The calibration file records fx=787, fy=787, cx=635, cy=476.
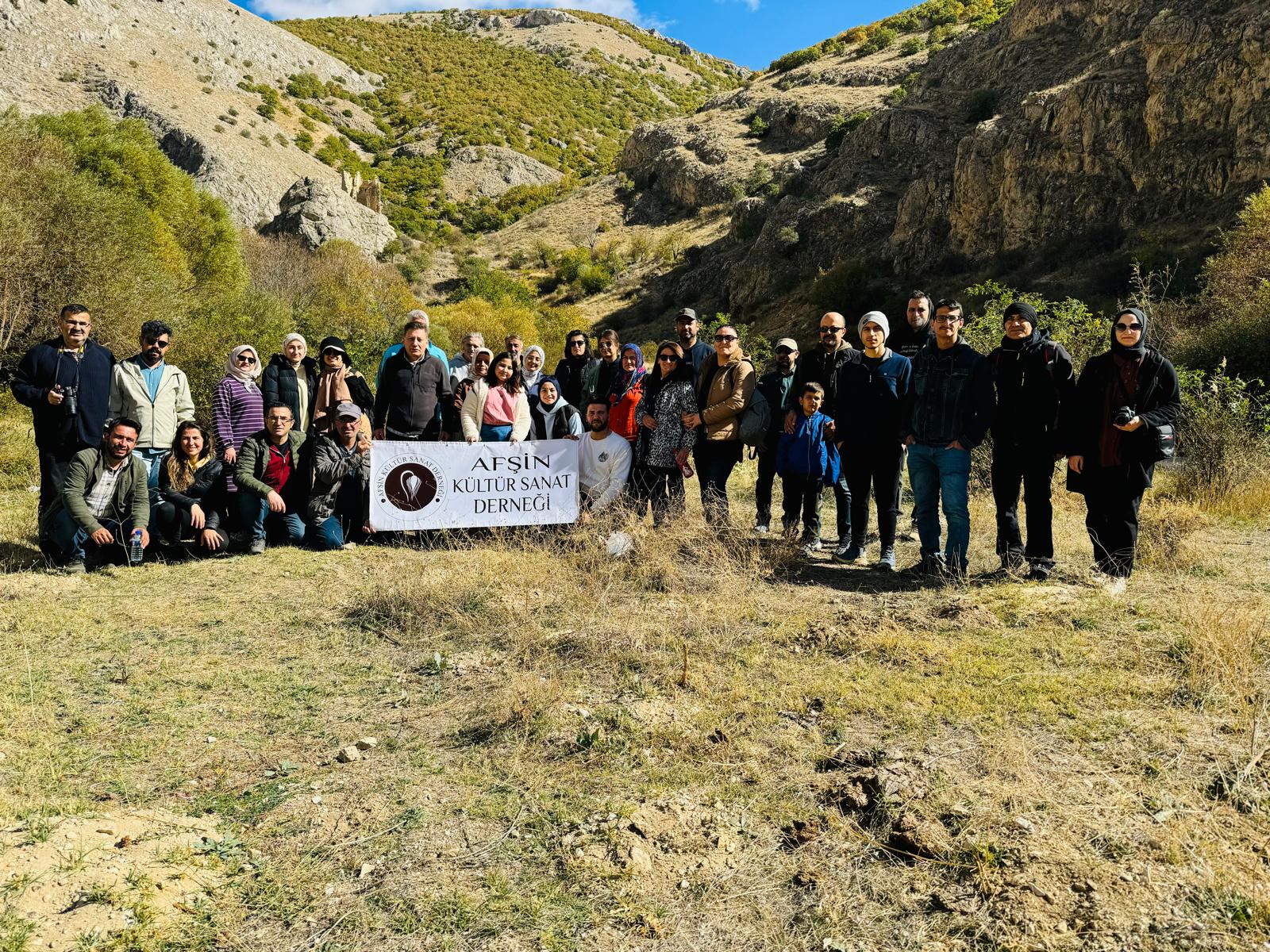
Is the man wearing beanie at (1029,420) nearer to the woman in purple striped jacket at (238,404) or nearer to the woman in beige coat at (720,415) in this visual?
the woman in beige coat at (720,415)

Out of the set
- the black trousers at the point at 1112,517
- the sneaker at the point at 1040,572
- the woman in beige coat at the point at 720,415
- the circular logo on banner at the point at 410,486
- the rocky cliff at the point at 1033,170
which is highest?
the rocky cliff at the point at 1033,170

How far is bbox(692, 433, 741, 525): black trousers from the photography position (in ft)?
22.3

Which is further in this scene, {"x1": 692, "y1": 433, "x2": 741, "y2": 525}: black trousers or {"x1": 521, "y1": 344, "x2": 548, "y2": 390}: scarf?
{"x1": 521, "y1": 344, "x2": 548, "y2": 390}: scarf

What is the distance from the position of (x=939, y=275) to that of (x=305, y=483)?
29811mm

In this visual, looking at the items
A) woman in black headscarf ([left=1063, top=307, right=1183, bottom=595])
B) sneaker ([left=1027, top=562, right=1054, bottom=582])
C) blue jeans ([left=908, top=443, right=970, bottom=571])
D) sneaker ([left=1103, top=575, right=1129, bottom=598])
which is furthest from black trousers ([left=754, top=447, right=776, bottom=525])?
sneaker ([left=1103, top=575, right=1129, bottom=598])

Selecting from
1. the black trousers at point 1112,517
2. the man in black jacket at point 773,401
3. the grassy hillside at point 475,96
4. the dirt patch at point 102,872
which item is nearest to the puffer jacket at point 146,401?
the dirt patch at point 102,872

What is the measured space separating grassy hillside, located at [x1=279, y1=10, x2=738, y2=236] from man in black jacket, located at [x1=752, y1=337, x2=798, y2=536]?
53554 millimetres

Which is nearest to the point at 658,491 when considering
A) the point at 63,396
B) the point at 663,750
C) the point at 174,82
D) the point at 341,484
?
the point at 341,484

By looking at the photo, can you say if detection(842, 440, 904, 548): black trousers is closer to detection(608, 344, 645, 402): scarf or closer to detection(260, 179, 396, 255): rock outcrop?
detection(608, 344, 645, 402): scarf

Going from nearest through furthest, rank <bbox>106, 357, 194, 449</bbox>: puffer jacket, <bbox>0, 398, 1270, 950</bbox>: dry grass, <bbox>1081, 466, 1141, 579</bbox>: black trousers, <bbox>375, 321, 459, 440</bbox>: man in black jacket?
<bbox>0, 398, 1270, 950</bbox>: dry grass, <bbox>1081, 466, 1141, 579</bbox>: black trousers, <bbox>106, 357, 194, 449</bbox>: puffer jacket, <bbox>375, 321, 459, 440</bbox>: man in black jacket

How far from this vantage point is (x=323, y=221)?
40969mm

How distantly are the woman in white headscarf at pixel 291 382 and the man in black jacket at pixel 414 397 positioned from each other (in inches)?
26.1

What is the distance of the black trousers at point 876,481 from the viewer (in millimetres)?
6246

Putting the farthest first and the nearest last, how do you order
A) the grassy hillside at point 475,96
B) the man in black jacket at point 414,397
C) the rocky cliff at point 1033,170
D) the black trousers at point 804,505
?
the grassy hillside at point 475,96 < the rocky cliff at point 1033,170 < the man in black jacket at point 414,397 < the black trousers at point 804,505
